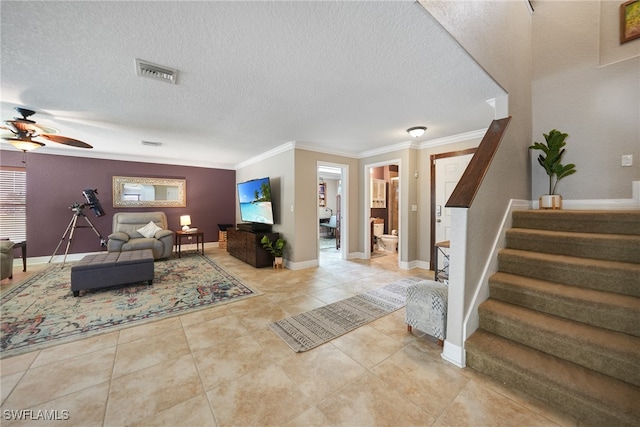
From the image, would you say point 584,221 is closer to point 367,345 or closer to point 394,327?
point 394,327

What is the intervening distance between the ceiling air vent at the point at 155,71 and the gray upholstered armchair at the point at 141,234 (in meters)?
3.75

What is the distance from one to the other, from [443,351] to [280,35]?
8.73 ft

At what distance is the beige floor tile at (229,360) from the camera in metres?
1.61

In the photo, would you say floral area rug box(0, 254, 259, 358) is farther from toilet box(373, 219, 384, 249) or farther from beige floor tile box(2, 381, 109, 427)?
toilet box(373, 219, 384, 249)

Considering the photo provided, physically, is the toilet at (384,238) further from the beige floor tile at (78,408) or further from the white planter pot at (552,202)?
the beige floor tile at (78,408)

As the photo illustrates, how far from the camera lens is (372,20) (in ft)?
4.85

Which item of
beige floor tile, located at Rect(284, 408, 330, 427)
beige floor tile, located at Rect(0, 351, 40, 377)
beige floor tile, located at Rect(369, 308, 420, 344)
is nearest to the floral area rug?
beige floor tile, located at Rect(0, 351, 40, 377)

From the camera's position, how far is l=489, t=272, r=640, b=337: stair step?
4.80ft

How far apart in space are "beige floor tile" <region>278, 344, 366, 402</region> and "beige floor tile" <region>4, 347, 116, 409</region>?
4.23ft

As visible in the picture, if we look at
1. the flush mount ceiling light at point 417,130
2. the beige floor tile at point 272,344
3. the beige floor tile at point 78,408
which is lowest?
the beige floor tile at point 78,408

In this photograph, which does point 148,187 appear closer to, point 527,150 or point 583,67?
point 527,150

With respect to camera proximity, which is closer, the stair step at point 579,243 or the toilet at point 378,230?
the stair step at point 579,243

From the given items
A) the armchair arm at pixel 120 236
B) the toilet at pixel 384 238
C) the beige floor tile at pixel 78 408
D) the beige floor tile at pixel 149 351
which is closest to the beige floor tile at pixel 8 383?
the beige floor tile at pixel 78 408

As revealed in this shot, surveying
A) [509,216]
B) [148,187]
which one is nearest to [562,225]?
[509,216]
